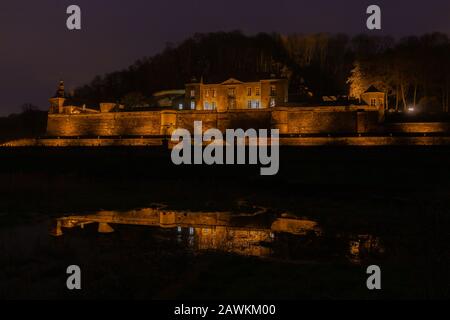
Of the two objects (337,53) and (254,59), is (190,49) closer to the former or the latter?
(254,59)

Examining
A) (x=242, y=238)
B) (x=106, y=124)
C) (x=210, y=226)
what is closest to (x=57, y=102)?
(x=106, y=124)

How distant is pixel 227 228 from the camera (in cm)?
1838

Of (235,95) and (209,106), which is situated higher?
(235,95)

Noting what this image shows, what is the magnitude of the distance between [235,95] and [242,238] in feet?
154

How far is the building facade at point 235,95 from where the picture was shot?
195 ft

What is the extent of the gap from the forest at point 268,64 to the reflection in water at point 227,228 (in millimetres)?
44087

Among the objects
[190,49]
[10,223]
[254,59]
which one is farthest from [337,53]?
[10,223]

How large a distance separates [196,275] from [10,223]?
451 inches

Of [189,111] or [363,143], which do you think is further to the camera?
[189,111]

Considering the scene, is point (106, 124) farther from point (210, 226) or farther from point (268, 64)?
point (210, 226)

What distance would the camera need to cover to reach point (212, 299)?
10039mm

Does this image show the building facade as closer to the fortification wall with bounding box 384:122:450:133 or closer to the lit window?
the lit window

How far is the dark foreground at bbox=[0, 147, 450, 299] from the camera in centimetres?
1080

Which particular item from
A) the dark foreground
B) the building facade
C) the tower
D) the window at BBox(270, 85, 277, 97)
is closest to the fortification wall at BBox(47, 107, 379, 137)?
the tower
